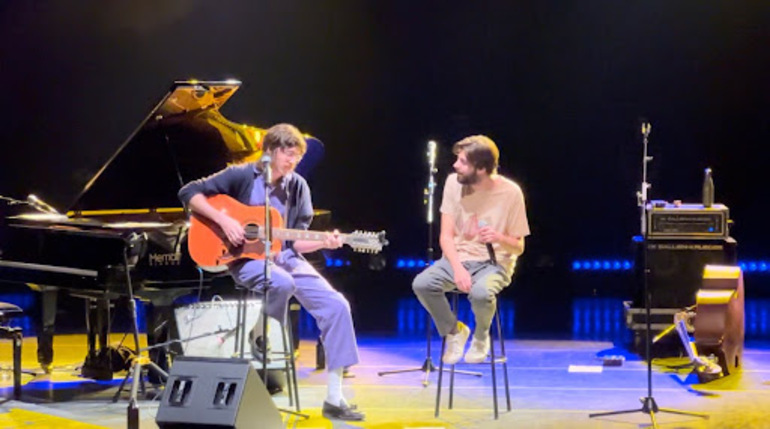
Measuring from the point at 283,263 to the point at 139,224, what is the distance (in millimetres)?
1187

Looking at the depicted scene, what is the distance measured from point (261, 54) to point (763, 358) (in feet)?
20.6

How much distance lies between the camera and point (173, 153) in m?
7.12

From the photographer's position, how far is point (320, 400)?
6.24m

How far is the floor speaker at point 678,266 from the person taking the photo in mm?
7734

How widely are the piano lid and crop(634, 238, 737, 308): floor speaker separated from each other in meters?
2.61

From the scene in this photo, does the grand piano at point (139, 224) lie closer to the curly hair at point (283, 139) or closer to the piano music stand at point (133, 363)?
the piano music stand at point (133, 363)

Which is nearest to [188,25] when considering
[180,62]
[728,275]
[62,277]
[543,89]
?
[180,62]

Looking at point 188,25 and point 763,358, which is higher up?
point 188,25

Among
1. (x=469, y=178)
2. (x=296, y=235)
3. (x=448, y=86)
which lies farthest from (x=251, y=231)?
(x=448, y=86)

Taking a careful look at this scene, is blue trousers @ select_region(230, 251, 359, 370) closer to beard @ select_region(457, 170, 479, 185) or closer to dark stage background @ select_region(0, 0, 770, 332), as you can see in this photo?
beard @ select_region(457, 170, 479, 185)

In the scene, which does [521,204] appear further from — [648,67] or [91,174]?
[91,174]

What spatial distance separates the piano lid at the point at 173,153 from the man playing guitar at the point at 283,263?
Answer: 3.74 ft

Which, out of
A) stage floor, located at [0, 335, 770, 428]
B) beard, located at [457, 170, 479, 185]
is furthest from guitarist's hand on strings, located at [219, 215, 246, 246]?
beard, located at [457, 170, 479, 185]

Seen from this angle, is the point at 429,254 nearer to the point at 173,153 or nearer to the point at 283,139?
the point at 283,139
